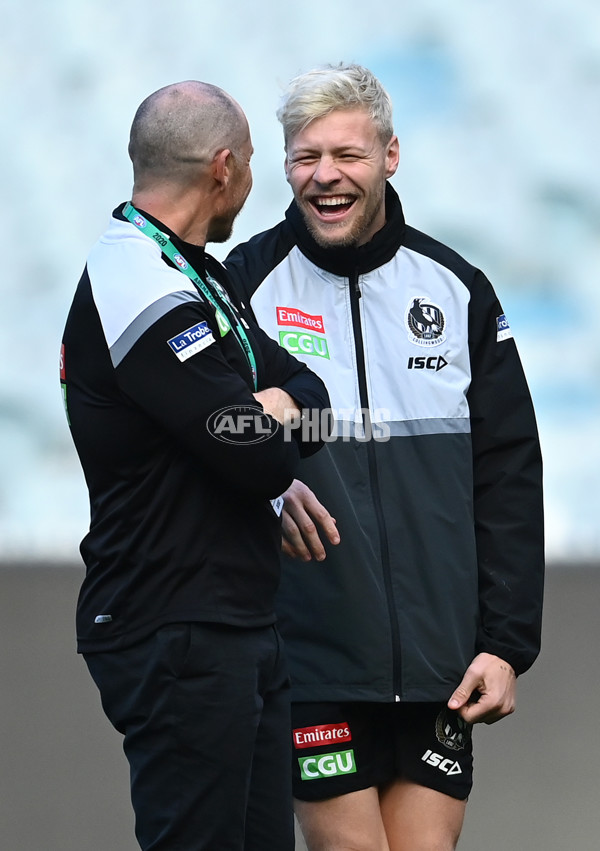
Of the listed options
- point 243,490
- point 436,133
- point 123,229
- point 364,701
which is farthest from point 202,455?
point 436,133

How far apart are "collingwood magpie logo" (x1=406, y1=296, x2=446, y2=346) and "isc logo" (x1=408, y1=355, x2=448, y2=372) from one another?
0.9 inches

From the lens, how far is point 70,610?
10.9 feet

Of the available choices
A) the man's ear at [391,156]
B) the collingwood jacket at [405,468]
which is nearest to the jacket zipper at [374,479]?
the collingwood jacket at [405,468]

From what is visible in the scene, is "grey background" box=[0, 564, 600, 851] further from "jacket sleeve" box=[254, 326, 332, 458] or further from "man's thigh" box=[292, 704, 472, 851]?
"jacket sleeve" box=[254, 326, 332, 458]

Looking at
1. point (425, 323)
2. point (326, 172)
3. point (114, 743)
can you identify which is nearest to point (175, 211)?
point (326, 172)

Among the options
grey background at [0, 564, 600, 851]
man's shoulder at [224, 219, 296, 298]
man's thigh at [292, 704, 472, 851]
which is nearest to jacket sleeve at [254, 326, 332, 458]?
man's shoulder at [224, 219, 296, 298]

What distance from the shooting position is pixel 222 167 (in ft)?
5.60

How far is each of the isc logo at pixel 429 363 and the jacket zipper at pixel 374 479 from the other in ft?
0.25

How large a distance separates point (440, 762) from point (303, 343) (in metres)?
0.67

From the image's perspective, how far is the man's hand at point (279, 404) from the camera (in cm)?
169

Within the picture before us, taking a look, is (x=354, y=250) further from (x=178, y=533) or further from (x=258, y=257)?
(x=178, y=533)

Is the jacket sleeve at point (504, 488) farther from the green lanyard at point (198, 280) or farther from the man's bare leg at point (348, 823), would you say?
the green lanyard at point (198, 280)

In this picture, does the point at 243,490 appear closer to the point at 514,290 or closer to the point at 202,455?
the point at 202,455

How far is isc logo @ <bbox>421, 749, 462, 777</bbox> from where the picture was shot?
6.64ft
